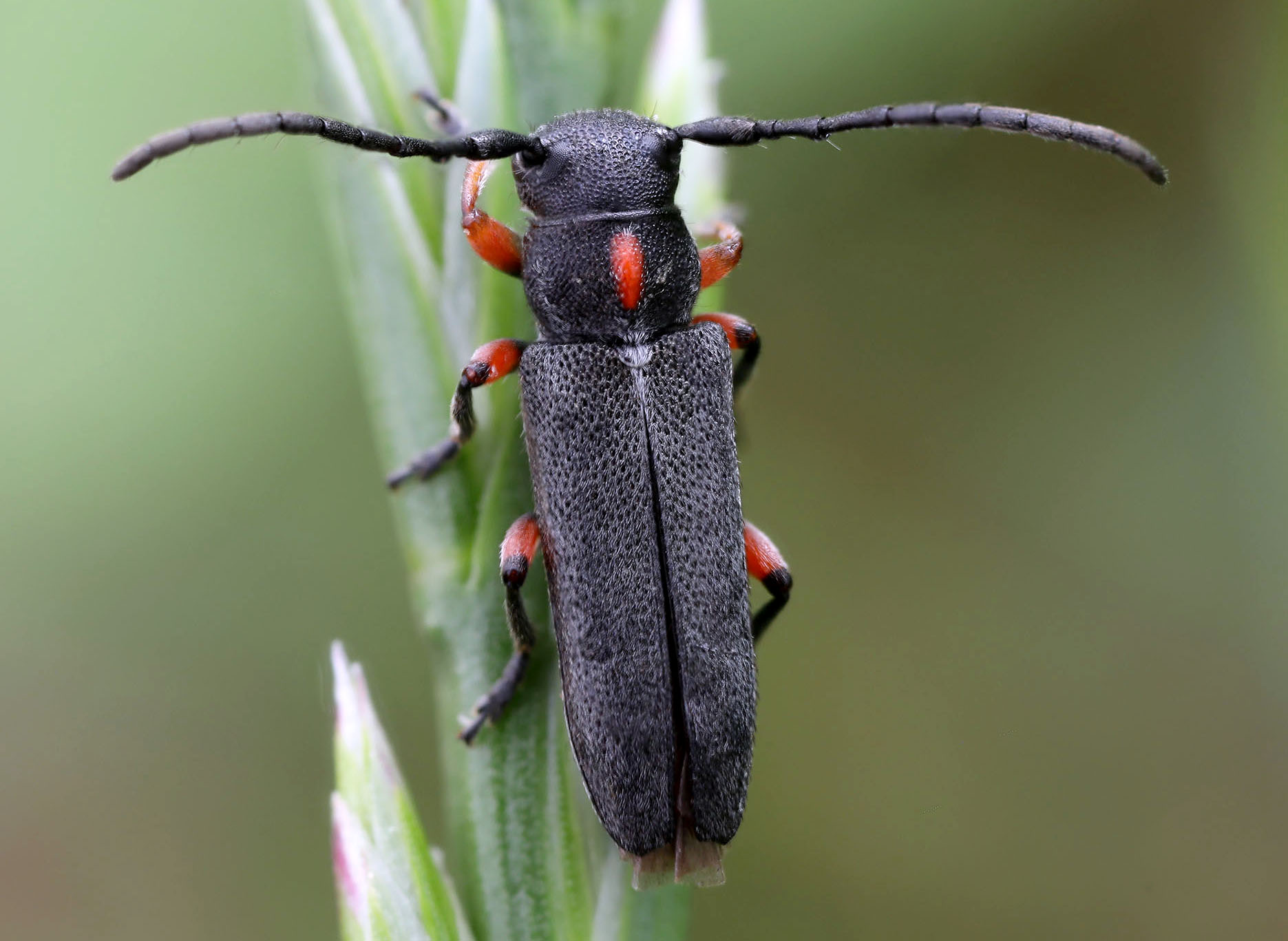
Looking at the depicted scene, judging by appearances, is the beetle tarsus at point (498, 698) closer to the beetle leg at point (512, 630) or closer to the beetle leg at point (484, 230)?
the beetle leg at point (512, 630)

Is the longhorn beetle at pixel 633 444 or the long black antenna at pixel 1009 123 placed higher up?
the long black antenna at pixel 1009 123

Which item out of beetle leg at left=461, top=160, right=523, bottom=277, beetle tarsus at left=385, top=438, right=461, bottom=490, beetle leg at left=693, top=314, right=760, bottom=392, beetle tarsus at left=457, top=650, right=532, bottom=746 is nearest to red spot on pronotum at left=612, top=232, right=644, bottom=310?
beetle leg at left=693, top=314, right=760, bottom=392

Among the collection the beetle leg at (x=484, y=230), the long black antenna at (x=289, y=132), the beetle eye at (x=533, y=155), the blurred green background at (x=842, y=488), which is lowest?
the blurred green background at (x=842, y=488)

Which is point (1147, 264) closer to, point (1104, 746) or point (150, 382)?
point (1104, 746)

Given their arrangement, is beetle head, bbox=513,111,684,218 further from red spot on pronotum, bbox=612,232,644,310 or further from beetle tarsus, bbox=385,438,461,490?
beetle tarsus, bbox=385,438,461,490

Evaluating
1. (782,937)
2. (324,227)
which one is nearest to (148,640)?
(324,227)

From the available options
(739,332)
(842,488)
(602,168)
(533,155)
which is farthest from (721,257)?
(842,488)

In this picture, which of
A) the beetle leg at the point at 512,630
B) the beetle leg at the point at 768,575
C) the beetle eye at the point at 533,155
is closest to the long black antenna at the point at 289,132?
the beetle eye at the point at 533,155
